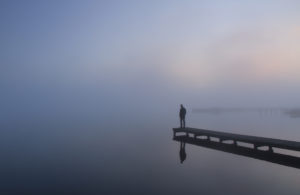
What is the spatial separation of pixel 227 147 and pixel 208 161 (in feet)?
16.5

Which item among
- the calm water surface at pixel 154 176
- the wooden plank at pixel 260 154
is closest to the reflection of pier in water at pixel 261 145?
the wooden plank at pixel 260 154

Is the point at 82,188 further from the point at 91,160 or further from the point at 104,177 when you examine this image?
the point at 91,160

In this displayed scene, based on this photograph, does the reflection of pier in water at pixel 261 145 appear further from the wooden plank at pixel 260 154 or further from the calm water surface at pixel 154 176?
the calm water surface at pixel 154 176

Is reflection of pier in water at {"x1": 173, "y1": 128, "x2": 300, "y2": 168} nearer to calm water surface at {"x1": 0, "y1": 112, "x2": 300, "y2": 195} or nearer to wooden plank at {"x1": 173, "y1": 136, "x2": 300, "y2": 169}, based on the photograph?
wooden plank at {"x1": 173, "y1": 136, "x2": 300, "y2": 169}

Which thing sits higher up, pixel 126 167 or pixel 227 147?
pixel 227 147

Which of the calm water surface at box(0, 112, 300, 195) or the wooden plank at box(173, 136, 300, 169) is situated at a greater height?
the wooden plank at box(173, 136, 300, 169)

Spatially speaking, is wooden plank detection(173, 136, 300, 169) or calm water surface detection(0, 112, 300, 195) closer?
wooden plank detection(173, 136, 300, 169)

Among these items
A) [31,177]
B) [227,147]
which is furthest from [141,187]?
[31,177]

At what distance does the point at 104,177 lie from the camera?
18.9m

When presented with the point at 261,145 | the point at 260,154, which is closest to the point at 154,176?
the point at 260,154

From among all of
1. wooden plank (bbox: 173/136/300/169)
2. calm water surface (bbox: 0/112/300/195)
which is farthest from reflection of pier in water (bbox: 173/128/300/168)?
calm water surface (bbox: 0/112/300/195)

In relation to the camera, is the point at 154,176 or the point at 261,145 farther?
the point at 154,176

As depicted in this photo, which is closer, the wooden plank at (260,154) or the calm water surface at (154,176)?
the wooden plank at (260,154)

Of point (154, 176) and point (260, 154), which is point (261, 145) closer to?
point (260, 154)
